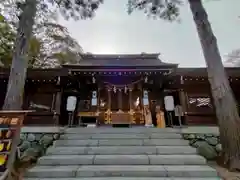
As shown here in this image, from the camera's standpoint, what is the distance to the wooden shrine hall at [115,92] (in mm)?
6871

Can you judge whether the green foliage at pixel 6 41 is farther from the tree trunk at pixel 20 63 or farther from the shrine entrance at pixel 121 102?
the shrine entrance at pixel 121 102

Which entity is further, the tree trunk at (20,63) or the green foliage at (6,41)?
the green foliage at (6,41)

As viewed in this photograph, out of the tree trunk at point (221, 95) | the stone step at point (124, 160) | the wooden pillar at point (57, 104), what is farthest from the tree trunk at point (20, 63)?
the tree trunk at point (221, 95)

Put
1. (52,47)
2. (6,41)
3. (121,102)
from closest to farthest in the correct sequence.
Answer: (121,102) < (6,41) < (52,47)

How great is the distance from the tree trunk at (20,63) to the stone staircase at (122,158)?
5.31 ft

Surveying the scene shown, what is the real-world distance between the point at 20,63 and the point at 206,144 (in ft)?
19.7

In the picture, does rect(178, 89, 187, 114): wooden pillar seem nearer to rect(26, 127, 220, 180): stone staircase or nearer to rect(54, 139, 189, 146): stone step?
rect(26, 127, 220, 180): stone staircase

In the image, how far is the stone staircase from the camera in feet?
11.0

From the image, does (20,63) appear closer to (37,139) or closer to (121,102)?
(37,139)

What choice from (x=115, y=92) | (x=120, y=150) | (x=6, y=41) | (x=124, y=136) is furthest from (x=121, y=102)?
(x=6, y=41)

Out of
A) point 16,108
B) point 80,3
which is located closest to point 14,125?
point 16,108

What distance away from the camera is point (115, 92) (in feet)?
26.5

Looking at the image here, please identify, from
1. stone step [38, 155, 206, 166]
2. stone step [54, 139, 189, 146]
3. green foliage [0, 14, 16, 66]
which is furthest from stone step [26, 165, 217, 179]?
green foliage [0, 14, 16, 66]

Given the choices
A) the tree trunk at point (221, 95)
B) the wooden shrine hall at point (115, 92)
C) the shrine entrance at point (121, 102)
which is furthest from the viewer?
the shrine entrance at point (121, 102)
